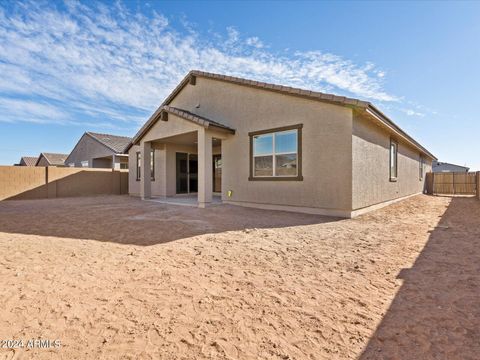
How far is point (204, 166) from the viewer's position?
9.62m

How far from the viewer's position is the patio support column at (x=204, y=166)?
379 inches

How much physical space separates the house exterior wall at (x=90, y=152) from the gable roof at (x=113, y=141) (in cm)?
38

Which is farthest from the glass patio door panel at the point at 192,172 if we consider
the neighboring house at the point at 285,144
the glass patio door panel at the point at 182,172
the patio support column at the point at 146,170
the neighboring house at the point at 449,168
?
the neighboring house at the point at 449,168

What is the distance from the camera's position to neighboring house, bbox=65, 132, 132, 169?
25281 millimetres

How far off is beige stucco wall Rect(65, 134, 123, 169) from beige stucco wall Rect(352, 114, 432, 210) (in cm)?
2330

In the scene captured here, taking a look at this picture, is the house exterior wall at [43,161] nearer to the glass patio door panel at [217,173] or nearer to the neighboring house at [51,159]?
the neighboring house at [51,159]

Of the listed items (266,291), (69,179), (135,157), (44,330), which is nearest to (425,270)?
(266,291)

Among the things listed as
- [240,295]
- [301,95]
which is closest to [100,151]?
[301,95]

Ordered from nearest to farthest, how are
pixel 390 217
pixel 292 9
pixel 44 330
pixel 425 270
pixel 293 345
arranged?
pixel 293 345 < pixel 44 330 < pixel 425 270 < pixel 390 217 < pixel 292 9

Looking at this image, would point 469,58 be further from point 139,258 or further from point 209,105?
point 139,258

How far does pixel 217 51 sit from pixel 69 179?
13.4 metres

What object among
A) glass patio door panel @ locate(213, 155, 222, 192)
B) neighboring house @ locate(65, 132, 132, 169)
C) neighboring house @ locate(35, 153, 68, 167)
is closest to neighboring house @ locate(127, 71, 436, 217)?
glass patio door panel @ locate(213, 155, 222, 192)

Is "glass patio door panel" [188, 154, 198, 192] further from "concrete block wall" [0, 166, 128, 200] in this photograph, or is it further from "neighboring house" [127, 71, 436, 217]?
"concrete block wall" [0, 166, 128, 200]

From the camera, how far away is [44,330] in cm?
211
